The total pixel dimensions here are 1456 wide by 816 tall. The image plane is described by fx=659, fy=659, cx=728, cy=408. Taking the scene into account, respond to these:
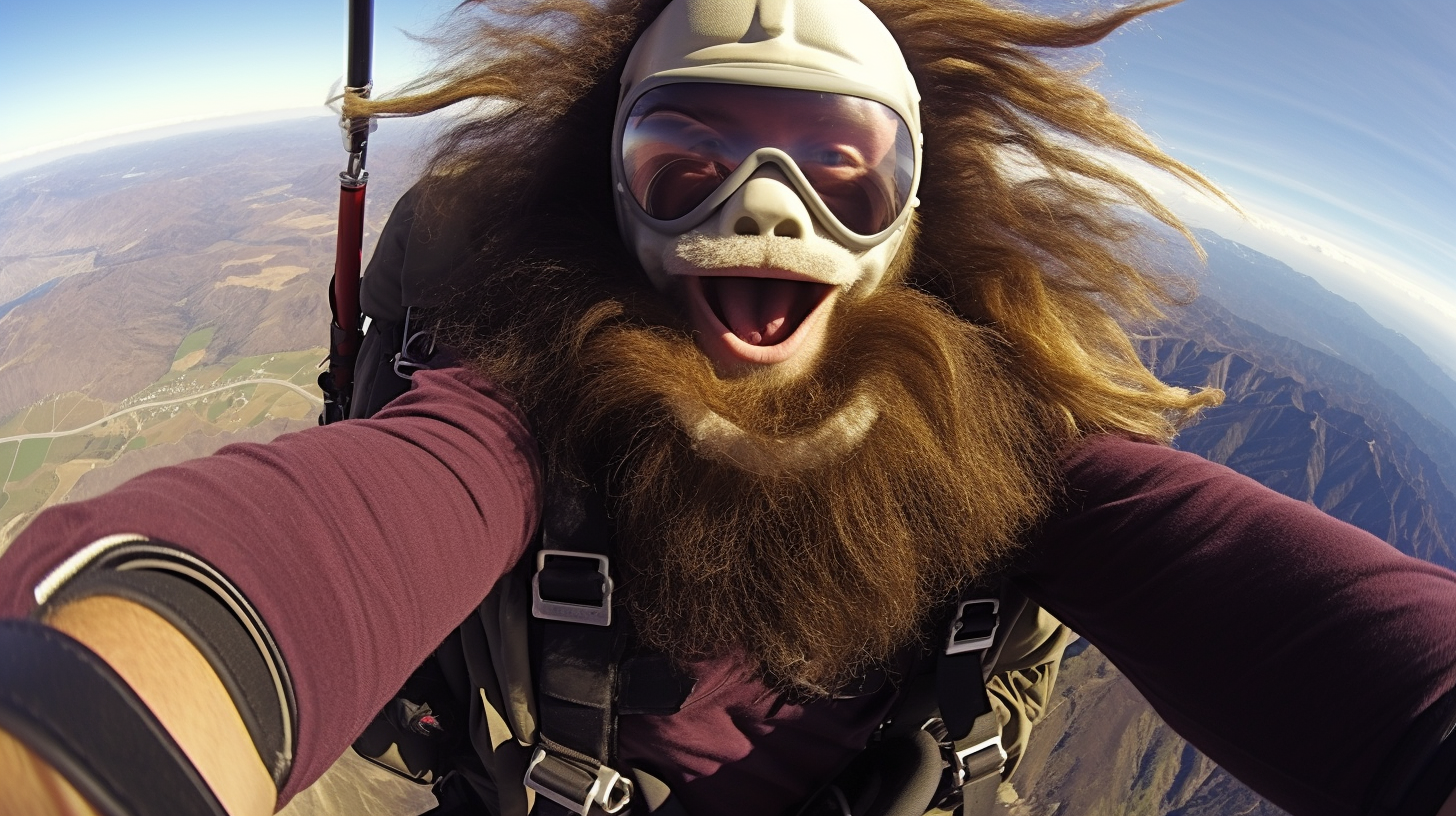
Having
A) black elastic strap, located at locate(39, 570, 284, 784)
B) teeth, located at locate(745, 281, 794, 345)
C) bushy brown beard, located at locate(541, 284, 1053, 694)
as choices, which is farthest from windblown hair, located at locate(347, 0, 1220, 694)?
black elastic strap, located at locate(39, 570, 284, 784)

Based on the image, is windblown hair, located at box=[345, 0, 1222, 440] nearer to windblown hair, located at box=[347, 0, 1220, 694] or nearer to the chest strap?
windblown hair, located at box=[347, 0, 1220, 694]

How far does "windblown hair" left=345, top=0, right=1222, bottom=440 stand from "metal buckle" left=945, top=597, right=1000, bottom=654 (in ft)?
1.29

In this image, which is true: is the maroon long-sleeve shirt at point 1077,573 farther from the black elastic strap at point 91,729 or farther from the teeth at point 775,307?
the teeth at point 775,307

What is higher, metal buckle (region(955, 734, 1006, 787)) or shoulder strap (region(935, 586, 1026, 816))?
shoulder strap (region(935, 586, 1026, 816))

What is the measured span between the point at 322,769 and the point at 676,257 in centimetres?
86

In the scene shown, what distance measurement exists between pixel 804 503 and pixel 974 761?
2.05 ft

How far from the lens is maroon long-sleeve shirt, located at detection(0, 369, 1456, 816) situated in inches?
25.6

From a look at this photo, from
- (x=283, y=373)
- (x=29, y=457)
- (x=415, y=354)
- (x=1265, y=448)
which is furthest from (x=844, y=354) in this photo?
(x=1265, y=448)

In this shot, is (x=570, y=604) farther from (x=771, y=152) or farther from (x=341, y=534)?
(x=771, y=152)

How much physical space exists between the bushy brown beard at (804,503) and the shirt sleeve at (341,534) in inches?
7.7

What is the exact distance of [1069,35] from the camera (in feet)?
4.22

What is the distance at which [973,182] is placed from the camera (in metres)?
1.34

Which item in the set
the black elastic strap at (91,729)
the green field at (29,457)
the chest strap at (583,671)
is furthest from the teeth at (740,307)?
the green field at (29,457)

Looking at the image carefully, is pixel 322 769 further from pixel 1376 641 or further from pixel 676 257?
pixel 1376 641
